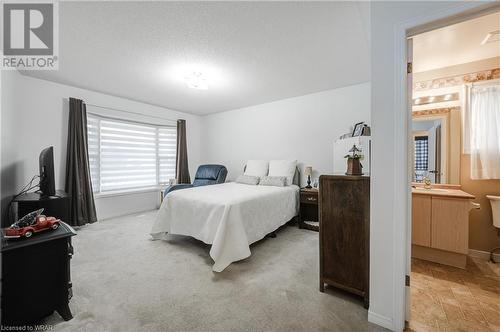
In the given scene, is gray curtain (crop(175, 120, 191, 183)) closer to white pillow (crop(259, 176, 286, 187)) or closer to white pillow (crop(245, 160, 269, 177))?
white pillow (crop(245, 160, 269, 177))

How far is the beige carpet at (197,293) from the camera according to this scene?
1411 millimetres

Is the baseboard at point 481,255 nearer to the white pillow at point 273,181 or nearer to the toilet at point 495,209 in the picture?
the toilet at point 495,209

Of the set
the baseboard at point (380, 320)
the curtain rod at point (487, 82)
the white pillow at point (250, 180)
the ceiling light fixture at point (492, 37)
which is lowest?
the baseboard at point (380, 320)

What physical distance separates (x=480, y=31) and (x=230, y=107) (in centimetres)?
403

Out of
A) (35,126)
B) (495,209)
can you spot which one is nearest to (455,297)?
(495,209)

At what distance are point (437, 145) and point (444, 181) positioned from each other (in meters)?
0.46

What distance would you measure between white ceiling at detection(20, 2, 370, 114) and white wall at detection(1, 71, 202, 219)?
0.24 metres

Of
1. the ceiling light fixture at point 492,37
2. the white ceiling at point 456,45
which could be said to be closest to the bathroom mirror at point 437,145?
the white ceiling at point 456,45

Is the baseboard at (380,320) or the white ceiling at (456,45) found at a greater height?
the white ceiling at (456,45)

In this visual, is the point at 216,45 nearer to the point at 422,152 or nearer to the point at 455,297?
the point at 422,152

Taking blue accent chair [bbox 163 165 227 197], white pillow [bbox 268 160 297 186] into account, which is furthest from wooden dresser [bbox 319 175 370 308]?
blue accent chair [bbox 163 165 227 197]

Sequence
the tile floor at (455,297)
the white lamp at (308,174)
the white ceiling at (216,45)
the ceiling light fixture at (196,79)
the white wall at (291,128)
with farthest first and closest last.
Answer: the white lamp at (308,174), the white wall at (291,128), the ceiling light fixture at (196,79), the white ceiling at (216,45), the tile floor at (455,297)

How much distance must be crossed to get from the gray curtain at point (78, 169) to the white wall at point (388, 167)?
4.29m

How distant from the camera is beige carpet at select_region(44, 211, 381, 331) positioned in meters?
1.41
